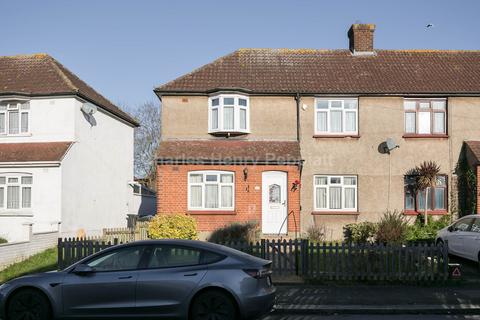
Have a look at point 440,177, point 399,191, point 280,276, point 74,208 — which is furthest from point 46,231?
point 440,177

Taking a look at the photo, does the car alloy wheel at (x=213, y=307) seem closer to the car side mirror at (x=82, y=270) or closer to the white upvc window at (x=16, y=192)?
the car side mirror at (x=82, y=270)

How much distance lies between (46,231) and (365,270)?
1214cm

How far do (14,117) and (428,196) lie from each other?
16507 millimetres

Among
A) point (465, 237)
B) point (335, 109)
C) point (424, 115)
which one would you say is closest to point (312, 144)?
point (335, 109)

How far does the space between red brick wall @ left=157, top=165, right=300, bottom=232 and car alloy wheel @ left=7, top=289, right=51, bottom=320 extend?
10.7 m

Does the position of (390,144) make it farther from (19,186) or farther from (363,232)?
(19,186)

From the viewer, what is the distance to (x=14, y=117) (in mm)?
20641

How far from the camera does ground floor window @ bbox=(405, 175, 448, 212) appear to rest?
63.6 feet

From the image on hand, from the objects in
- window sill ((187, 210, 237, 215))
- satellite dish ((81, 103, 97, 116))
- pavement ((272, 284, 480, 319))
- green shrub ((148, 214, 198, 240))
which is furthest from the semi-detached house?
pavement ((272, 284, 480, 319))

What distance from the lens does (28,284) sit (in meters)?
7.97

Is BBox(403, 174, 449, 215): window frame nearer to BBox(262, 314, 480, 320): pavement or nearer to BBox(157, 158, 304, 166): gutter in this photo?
BBox(157, 158, 304, 166): gutter

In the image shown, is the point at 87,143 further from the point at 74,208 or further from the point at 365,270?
the point at 365,270

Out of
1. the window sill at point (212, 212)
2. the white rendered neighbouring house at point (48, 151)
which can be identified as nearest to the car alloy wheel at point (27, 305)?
the white rendered neighbouring house at point (48, 151)

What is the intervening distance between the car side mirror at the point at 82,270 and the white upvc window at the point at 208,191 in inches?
428
